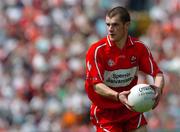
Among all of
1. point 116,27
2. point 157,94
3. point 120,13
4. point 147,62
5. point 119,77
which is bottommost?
point 157,94

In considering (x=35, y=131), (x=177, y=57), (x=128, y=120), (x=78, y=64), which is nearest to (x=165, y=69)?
(x=177, y=57)

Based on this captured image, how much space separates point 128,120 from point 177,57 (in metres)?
8.37

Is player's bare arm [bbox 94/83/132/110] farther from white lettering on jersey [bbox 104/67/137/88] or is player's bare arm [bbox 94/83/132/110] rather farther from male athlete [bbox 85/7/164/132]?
white lettering on jersey [bbox 104/67/137/88]

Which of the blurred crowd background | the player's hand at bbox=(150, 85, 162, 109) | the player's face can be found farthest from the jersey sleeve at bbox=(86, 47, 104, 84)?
the blurred crowd background

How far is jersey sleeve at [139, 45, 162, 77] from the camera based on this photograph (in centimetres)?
980

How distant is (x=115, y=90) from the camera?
32.1ft

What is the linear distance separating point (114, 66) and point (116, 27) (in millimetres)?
522

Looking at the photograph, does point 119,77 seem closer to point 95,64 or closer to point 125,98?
point 95,64

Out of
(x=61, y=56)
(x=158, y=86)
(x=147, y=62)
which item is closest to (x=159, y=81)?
(x=158, y=86)

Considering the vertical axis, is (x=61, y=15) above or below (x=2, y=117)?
above

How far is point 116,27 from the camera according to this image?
9.39m

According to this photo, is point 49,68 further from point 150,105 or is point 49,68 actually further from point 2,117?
point 150,105

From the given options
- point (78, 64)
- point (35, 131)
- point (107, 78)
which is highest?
point (107, 78)

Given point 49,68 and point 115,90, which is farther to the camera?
point 49,68
